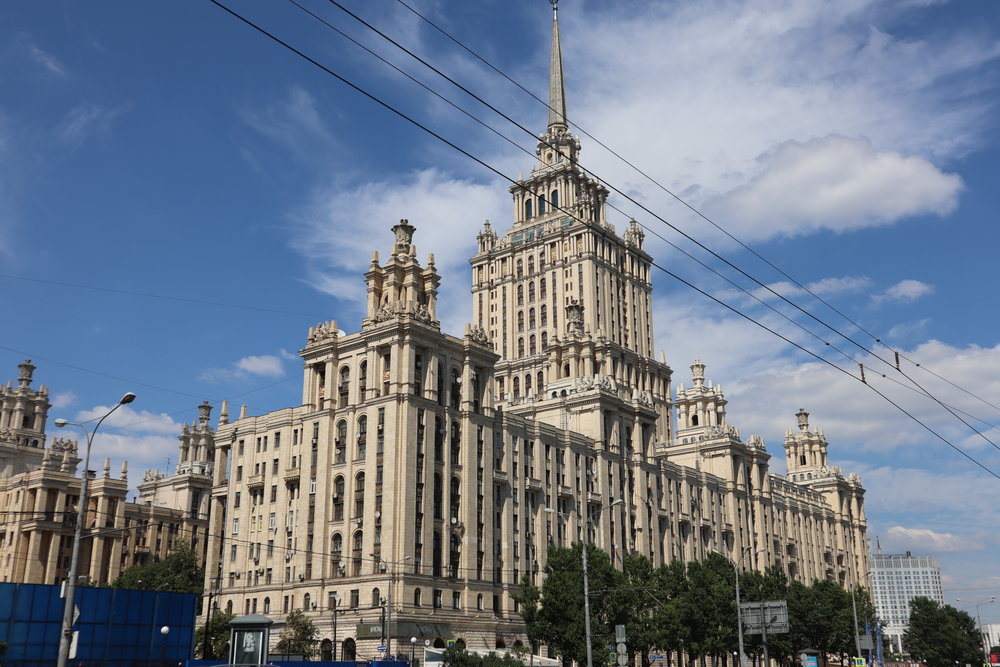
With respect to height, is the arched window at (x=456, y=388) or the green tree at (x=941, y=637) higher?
the arched window at (x=456, y=388)

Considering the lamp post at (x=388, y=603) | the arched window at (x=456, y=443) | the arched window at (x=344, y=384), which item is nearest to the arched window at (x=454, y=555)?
the lamp post at (x=388, y=603)

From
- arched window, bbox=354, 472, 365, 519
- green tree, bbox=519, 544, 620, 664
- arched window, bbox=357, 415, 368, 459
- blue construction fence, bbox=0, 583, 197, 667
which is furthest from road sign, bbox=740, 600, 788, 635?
blue construction fence, bbox=0, 583, 197, 667

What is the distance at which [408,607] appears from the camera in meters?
77.6

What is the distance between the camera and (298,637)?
260ft

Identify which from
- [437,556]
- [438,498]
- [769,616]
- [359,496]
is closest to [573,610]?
[769,616]

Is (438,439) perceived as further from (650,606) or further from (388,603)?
(650,606)

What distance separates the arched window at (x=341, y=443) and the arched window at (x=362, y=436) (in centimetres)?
246

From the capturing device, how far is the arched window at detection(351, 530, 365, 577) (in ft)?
268

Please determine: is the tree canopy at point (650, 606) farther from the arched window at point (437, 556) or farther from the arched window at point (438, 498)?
the arched window at point (438, 498)

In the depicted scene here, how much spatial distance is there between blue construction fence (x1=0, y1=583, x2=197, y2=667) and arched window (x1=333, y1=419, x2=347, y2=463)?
97.1 ft

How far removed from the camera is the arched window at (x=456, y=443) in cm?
8775

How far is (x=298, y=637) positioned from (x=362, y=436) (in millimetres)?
18080

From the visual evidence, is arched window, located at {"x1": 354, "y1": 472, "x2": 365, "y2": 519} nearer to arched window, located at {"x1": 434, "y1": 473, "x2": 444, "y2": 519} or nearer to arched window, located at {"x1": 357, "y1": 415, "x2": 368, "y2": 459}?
arched window, located at {"x1": 357, "y1": 415, "x2": 368, "y2": 459}

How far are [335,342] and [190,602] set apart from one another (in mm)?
36680
